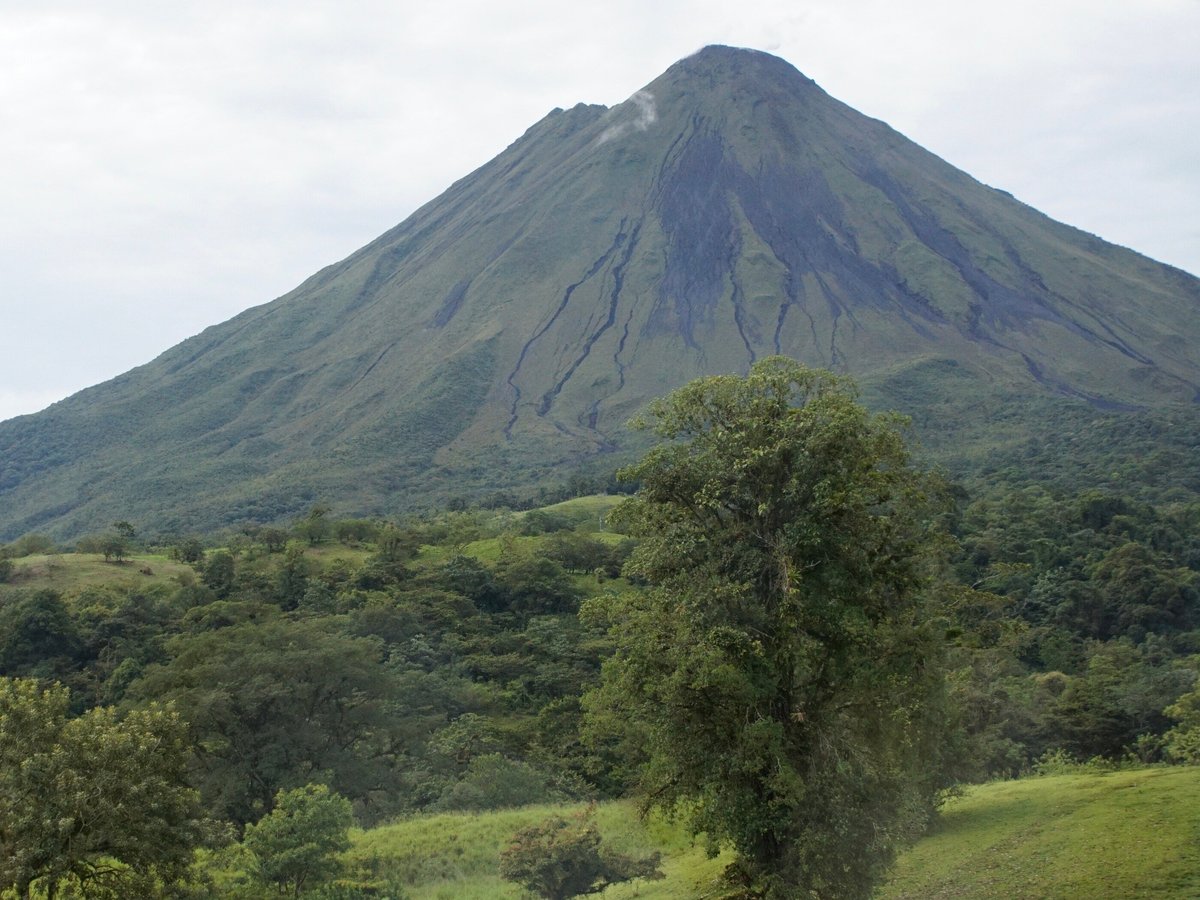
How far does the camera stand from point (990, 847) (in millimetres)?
16219

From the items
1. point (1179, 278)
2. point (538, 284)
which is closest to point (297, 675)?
point (538, 284)

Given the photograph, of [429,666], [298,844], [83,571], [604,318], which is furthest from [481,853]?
[604,318]

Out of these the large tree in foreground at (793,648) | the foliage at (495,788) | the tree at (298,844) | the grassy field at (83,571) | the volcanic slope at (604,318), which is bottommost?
the foliage at (495,788)

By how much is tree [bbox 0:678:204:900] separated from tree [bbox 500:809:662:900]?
22.3 ft

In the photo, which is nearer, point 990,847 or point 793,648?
point 793,648

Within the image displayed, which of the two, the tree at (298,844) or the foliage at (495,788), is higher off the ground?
the tree at (298,844)

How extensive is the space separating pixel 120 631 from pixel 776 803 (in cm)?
3005

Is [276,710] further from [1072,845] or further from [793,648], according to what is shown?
[1072,845]

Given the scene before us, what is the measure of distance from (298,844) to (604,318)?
4835 inches

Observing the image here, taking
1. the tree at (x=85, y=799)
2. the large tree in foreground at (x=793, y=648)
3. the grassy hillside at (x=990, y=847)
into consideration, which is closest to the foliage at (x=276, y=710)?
the grassy hillside at (x=990, y=847)

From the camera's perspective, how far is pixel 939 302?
5487 inches

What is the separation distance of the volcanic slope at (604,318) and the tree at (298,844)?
2855 inches

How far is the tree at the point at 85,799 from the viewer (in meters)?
11.1

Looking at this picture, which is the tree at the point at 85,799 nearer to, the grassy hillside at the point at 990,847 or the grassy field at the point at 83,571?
the grassy hillside at the point at 990,847
